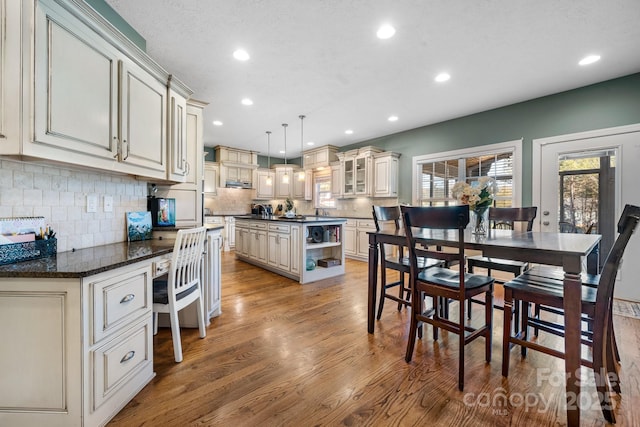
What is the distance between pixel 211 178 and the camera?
268 inches

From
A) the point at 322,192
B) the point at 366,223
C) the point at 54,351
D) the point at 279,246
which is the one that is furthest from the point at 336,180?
the point at 54,351

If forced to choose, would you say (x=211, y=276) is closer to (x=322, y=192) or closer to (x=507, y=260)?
(x=507, y=260)

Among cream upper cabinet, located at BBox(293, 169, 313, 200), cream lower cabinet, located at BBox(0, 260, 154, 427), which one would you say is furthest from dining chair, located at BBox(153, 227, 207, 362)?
cream upper cabinet, located at BBox(293, 169, 313, 200)

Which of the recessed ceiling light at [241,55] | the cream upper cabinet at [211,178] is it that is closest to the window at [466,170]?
the recessed ceiling light at [241,55]

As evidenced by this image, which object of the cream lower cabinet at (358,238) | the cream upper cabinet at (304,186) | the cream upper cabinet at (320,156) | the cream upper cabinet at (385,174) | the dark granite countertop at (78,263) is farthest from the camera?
the cream upper cabinet at (304,186)

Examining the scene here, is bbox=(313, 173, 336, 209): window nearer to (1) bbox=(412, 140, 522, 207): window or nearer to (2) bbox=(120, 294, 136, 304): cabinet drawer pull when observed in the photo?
(1) bbox=(412, 140, 522, 207): window

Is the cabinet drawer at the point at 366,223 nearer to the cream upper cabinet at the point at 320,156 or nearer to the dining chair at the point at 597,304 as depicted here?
the cream upper cabinet at the point at 320,156

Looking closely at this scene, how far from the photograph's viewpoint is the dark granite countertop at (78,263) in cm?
115

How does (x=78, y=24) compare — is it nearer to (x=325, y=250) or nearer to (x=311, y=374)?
(x=311, y=374)

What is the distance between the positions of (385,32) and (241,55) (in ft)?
4.83

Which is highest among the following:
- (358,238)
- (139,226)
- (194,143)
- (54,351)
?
(194,143)

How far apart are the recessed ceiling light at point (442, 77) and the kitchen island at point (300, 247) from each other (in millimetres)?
2300

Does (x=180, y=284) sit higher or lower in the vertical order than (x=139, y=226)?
lower

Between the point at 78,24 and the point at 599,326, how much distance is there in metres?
3.28
